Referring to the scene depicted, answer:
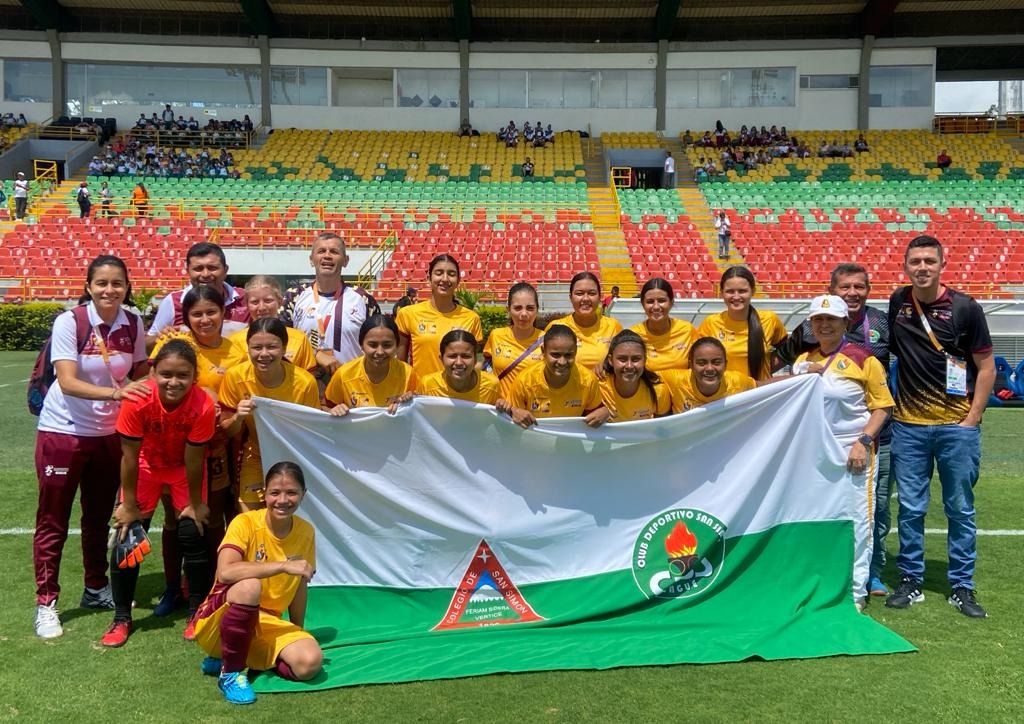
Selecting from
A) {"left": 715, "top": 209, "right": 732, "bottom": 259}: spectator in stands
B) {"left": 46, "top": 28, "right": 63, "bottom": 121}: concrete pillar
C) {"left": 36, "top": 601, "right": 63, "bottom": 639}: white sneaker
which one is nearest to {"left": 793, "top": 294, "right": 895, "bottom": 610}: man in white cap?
{"left": 36, "top": 601, "right": 63, "bottom": 639}: white sneaker

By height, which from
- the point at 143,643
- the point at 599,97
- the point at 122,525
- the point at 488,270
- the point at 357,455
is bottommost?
the point at 143,643

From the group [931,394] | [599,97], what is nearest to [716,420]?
[931,394]

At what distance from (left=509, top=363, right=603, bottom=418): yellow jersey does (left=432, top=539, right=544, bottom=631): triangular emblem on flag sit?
809 mm

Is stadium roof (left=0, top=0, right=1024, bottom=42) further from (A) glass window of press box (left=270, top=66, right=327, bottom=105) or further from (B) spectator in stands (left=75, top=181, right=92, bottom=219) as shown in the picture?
(B) spectator in stands (left=75, top=181, right=92, bottom=219)

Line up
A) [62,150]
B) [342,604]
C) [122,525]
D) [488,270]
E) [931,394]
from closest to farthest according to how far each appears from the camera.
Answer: [122,525] → [342,604] → [931,394] → [488,270] → [62,150]

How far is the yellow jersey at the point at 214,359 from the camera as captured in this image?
452cm

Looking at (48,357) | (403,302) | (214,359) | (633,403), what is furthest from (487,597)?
(403,302)

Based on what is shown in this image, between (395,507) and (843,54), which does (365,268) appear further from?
(843,54)

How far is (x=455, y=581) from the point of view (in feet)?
14.5

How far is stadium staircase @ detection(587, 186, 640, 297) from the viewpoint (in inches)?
899

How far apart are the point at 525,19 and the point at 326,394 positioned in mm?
32014

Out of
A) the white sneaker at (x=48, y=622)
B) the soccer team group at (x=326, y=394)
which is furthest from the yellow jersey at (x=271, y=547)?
the white sneaker at (x=48, y=622)

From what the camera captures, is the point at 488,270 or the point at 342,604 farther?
the point at 488,270

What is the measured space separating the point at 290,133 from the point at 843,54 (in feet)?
74.1
